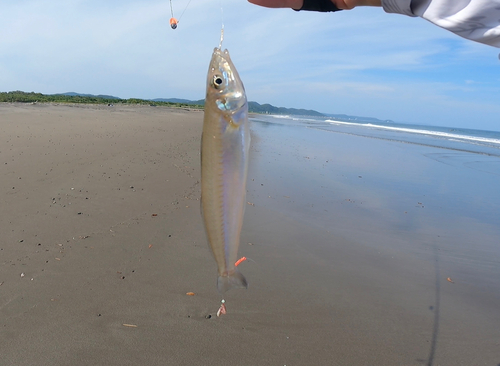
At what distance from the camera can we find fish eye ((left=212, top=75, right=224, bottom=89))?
142cm

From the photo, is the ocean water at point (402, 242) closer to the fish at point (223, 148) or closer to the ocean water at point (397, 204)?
the ocean water at point (397, 204)

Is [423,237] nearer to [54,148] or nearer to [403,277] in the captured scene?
[403,277]

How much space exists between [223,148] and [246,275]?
111 inches

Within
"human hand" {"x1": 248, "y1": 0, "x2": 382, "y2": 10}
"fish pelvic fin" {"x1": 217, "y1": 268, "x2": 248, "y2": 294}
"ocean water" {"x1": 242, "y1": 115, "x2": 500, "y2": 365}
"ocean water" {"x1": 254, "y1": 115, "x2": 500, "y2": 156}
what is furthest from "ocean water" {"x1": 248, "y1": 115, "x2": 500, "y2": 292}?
"ocean water" {"x1": 254, "y1": 115, "x2": 500, "y2": 156}

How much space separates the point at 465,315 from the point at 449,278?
0.85 m

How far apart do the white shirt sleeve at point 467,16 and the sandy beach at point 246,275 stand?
8.64 feet

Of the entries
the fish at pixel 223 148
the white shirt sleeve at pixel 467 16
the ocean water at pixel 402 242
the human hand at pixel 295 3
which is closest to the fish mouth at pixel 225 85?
the fish at pixel 223 148

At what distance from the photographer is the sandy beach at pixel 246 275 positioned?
2.87 m

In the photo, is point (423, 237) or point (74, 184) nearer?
point (423, 237)

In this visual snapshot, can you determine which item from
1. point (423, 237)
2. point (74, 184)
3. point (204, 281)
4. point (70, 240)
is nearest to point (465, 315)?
point (423, 237)

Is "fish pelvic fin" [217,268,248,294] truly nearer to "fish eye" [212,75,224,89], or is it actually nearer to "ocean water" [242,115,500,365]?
"fish eye" [212,75,224,89]

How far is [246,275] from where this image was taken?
394 cm

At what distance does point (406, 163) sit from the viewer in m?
13.6

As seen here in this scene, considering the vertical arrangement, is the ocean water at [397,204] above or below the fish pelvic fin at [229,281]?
below
